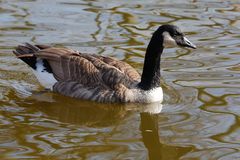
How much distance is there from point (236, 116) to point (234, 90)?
103cm

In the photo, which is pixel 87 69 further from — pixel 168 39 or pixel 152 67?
pixel 168 39

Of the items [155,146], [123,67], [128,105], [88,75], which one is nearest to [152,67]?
[123,67]

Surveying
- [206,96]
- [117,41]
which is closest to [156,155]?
[206,96]

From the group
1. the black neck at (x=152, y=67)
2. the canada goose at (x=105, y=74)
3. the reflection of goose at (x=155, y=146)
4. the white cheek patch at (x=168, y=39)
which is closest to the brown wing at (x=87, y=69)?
the canada goose at (x=105, y=74)

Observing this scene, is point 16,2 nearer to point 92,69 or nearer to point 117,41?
point 117,41

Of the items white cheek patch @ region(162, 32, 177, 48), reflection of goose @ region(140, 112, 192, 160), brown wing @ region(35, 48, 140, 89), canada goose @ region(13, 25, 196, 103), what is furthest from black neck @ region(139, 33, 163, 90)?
reflection of goose @ region(140, 112, 192, 160)

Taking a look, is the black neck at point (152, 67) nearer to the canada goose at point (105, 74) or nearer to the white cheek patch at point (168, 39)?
the canada goose at point (105, 74)

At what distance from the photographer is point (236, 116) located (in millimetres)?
8719

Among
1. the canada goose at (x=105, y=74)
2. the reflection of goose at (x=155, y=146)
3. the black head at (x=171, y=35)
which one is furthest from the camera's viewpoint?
the canada goose at (x=105, y=74)

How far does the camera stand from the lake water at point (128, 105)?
760 centimetres

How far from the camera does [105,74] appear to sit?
9406mm

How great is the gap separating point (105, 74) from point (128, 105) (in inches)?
20.5

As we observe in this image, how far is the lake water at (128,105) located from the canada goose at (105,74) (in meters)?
0.14

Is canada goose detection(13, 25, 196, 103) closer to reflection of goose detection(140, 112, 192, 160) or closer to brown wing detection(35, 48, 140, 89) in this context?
brown wing detection(35, 48, 140, 89)
